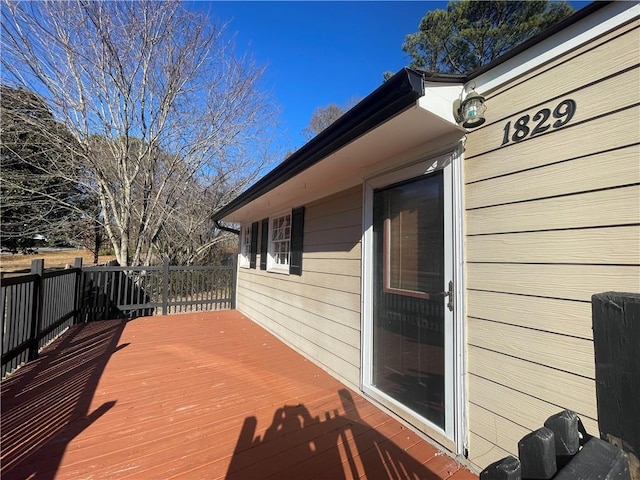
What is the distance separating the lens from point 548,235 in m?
1.51

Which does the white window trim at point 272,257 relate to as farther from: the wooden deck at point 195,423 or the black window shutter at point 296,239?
the wooden deck at point 195,423

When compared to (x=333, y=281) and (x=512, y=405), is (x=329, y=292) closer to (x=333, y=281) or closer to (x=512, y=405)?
(x=333, y=281)

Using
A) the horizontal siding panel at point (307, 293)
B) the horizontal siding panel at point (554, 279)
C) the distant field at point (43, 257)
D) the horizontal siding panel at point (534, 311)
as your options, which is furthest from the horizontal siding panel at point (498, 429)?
the distant field at point (43, 257)

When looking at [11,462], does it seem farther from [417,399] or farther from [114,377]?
[417,399]

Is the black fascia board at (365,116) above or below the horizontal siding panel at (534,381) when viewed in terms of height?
above

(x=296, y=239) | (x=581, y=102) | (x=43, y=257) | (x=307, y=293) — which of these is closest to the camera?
(x=581, y=102)

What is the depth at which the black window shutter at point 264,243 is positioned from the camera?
5.68 m

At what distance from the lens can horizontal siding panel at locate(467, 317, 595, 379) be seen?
1.37m

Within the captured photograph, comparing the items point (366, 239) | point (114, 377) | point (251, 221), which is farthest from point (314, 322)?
point (251, 221)

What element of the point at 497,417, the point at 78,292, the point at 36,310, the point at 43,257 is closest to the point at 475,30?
the point at 497,417

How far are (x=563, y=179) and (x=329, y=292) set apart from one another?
8.06 feet

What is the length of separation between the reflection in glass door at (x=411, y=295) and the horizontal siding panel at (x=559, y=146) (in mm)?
307

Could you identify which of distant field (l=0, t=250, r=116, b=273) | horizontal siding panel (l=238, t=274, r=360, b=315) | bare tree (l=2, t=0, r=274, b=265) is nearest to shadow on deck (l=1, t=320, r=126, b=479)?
horizontal siding panel (l=238, t=274, r=360, b=315)

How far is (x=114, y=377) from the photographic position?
3234 mm
